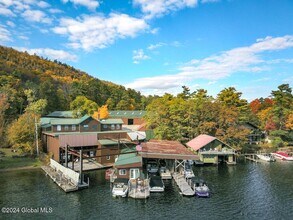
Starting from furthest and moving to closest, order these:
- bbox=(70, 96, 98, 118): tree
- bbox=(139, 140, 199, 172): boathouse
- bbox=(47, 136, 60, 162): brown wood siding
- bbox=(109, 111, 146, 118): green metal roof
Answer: bbox=(109, 111, 146, 118): green metal roof, bbox=(70, 96, 98, 118): tree, bbox=(47, 136, 60, 162): brown wood siding, bbox=(139, 140, 199, 172): boathouse

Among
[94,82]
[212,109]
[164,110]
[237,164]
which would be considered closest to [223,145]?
[237,164]

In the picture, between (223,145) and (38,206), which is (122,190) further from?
(223,145)

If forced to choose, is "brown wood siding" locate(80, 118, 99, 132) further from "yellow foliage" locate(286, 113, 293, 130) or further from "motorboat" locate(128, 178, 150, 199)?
"yellow foliage" locate(286, 113, 293, 130)

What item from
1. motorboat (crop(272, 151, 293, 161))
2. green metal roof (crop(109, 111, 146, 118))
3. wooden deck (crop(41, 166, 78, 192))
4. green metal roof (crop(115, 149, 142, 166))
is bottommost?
motorboat (crop(272, 151, 293, 161))

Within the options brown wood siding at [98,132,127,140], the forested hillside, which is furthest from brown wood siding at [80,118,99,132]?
the forested hillside

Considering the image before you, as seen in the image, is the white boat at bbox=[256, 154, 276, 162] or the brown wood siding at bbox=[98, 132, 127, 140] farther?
the white boat at bbox=[256, 154, 276, 162]

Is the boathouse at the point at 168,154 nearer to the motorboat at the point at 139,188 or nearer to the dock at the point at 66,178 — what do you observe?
the motorboat at the point at 139,188
